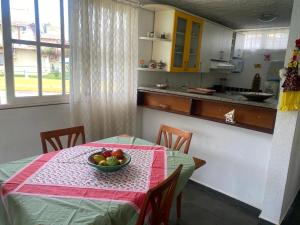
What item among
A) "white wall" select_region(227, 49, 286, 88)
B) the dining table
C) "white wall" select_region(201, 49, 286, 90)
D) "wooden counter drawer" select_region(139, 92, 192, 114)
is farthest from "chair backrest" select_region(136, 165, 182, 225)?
"white wall" select_region(227, 49, 286, 88)

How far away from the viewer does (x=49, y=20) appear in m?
2.27

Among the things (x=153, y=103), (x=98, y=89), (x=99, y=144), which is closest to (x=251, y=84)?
(x=153, y=103)

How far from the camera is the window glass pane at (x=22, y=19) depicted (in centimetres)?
204

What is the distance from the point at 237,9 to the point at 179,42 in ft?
3.00

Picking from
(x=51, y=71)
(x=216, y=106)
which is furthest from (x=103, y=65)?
(x=216, y=106)

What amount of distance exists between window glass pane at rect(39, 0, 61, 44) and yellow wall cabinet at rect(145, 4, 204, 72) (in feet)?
3.59

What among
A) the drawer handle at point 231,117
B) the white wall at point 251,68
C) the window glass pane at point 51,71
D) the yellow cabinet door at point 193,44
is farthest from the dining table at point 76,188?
the white wall at point 251,68

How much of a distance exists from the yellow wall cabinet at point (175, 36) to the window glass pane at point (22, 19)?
4.39ft

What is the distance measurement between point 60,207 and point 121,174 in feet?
1.38

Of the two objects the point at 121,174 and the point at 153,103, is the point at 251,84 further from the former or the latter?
the point at 121,174

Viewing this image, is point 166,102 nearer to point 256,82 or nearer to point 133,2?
point 133,2

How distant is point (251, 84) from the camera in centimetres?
481

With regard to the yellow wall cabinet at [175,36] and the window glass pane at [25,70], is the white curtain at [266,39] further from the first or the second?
the window glass pane at [25,70]

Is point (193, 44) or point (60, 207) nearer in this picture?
point (60, 207)
